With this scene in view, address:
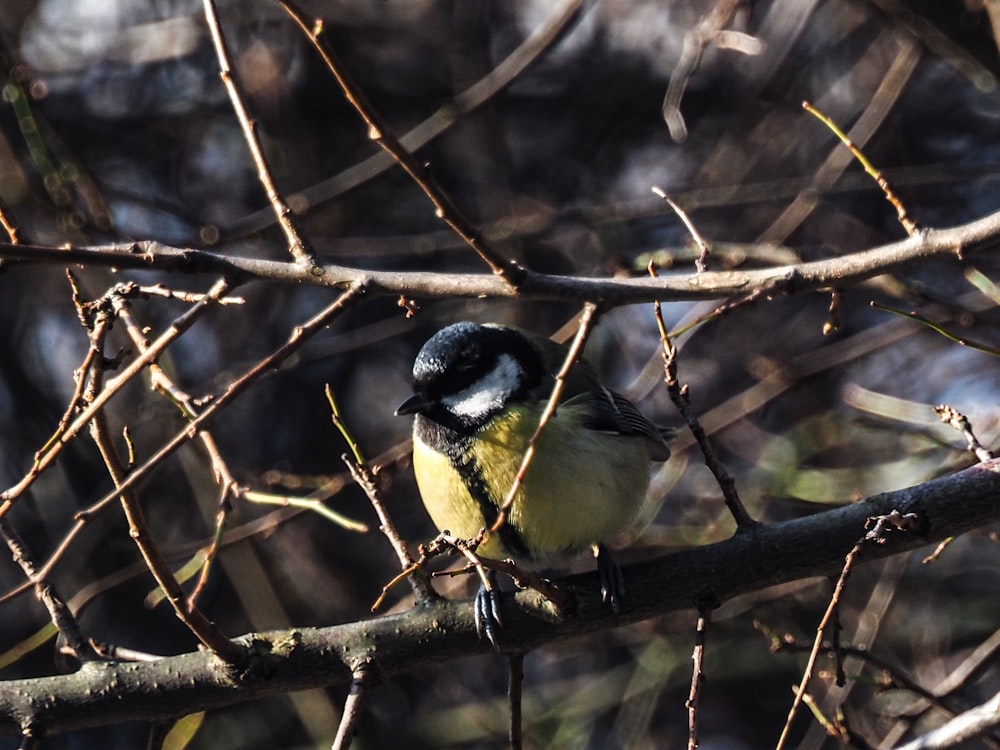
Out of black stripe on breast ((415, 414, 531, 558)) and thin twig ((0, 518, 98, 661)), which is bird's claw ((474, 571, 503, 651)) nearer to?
black stripe on breast ((415, 414, 531, 558))

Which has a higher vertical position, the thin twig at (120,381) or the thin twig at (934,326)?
the thin twig at (120,381)

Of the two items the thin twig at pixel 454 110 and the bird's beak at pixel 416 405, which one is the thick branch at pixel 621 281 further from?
the thin twig at pixel 454 110

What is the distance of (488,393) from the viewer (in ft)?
12.2

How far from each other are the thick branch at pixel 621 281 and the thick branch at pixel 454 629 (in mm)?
743

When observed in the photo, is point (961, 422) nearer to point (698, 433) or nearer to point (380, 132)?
point (698, 433)

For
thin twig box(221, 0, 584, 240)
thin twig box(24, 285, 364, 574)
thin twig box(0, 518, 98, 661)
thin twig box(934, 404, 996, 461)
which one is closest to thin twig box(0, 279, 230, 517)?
thin twig box(24, 285, 364, 574)

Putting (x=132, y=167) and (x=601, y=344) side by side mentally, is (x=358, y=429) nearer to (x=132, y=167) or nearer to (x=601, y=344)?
(x=601, y=344)

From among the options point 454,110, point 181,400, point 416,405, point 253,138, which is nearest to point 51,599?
point 181,400

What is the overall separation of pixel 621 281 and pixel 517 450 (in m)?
1.33

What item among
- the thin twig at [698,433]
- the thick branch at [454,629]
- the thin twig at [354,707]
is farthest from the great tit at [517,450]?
the thin twig at [354,707]

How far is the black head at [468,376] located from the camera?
143 inches

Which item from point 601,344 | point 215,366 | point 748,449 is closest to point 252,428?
point 215,366

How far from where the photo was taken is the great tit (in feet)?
11.1

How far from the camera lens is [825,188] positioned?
17.1 feet
